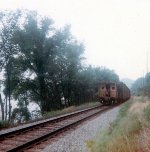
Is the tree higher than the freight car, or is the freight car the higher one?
the tree

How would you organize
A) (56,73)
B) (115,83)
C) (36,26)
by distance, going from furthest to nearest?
(56,73) → (36,26) → (115,83)

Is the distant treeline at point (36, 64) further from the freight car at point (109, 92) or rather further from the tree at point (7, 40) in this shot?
the freight car at point (109, 92)

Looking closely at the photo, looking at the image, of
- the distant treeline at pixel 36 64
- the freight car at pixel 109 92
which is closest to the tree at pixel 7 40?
the distant treeline at pixel 36 64

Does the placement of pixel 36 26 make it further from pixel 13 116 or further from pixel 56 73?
pixel 13 116

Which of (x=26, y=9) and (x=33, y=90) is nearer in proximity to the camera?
(x=26, y=9)

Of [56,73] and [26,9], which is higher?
[26,9]

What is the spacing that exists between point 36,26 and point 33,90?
8.73 metres

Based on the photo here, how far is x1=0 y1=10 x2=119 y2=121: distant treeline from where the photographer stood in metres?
41.0

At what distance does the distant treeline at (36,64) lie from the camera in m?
41.0

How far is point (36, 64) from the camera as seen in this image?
4562cm

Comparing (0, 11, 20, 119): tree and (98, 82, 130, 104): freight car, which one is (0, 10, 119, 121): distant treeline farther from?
(98, 82, 130, 104): freight car

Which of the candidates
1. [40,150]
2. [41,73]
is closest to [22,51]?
[41,73]

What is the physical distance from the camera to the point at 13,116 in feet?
146

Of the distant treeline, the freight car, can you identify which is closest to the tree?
the distant treeline
